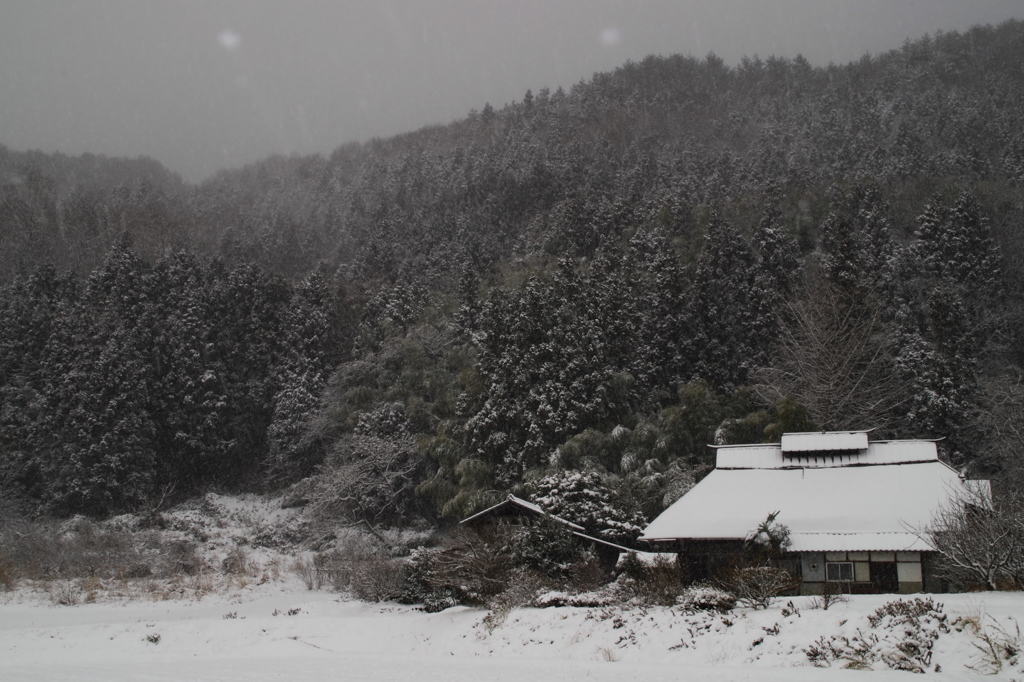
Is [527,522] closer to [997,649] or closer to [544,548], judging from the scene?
[544,548]

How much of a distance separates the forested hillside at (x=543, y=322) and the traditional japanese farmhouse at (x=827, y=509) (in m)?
3.50

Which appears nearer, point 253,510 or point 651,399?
point 651,399

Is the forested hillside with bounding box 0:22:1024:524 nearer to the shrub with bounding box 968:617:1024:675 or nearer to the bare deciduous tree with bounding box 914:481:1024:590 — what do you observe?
the bare deciduous tree with bounding box 914:481:1024:590

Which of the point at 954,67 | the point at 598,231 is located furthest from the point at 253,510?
the point at 954,67

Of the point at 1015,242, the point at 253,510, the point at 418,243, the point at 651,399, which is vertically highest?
the point at 418,243

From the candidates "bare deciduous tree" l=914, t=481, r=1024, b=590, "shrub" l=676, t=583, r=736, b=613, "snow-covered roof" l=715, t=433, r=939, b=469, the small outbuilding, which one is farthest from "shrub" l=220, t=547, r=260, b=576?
"bare deciduous tree" l=914, t=481, r=1024, b=590

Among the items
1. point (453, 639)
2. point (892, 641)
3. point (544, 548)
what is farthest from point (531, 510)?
point (892, 641)

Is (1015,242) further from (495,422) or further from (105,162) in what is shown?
(105,162)

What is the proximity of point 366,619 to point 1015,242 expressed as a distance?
38.2 meters

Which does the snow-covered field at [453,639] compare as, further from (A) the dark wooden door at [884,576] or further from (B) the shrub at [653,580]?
(A) the dark wooden door at [884,576]

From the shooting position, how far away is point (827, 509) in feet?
62.1

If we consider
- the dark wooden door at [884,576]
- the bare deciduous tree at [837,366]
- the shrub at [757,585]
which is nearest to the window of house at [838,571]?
the dark wooden door at [884,576]

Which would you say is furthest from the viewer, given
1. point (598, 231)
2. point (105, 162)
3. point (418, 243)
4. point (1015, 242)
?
point (105, 162)

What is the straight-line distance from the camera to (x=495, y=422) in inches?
1315
